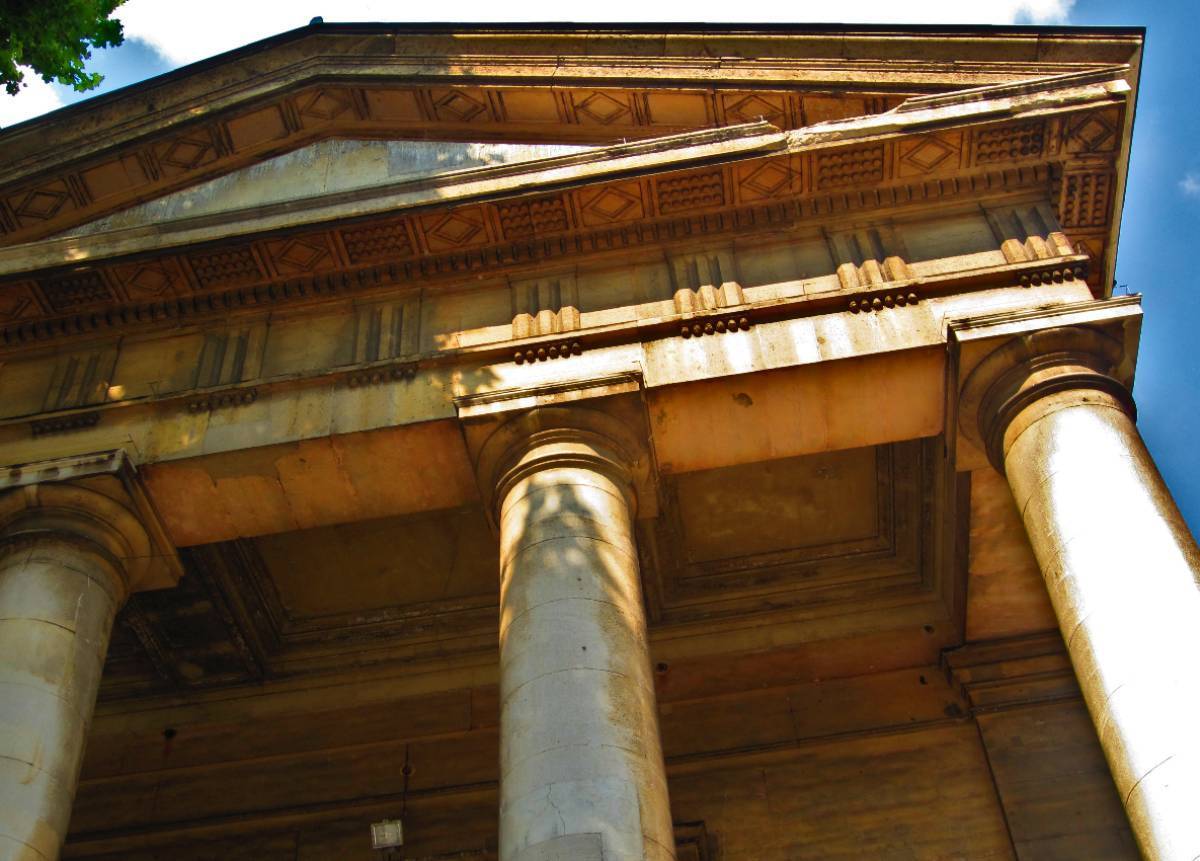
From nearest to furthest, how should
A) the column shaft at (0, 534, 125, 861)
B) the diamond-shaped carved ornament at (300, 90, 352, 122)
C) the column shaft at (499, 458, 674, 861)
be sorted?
the column shaft at (499, 458, 674, 861) < the column shaft at (0, 534, 125, 861) < the diamond-shaped carved ornament at (300, 90, 352, 122)

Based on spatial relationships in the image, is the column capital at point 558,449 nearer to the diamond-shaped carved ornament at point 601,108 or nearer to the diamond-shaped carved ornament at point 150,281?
the diamond-shaped carved ornament at point 150,281

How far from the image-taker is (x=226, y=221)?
39.4 ft

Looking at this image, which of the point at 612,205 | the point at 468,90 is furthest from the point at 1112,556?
the point at 468,90

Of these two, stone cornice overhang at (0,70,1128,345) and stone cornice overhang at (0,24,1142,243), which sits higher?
stone cornice overhang at (0,24,1142,243)

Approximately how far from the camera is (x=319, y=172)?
13547 millimetres

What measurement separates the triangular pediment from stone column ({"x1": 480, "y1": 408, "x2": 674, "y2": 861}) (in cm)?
439

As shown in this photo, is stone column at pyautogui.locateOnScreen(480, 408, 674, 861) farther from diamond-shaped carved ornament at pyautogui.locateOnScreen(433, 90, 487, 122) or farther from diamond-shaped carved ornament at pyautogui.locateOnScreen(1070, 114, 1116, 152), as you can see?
diamond-shaped carved ornament at pyautogui.locateOnScreen(1070, 114, 1116, 152)

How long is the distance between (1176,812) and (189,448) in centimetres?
860

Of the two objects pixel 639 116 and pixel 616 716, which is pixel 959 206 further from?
pixel 616 716

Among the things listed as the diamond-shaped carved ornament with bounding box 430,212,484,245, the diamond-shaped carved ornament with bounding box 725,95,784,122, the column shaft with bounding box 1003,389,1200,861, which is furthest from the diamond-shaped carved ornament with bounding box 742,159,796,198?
A: the column shaft with bounding box 1003,389,1200,861

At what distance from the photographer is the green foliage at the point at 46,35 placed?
10.3 meters

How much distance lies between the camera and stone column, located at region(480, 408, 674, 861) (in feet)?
23.4

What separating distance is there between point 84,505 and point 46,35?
171 inches

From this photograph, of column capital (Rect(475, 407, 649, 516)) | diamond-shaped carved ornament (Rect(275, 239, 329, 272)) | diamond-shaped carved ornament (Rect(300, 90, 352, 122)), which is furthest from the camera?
diamond-shaped carved ornament (Rect(300, 90, 352, 122))
